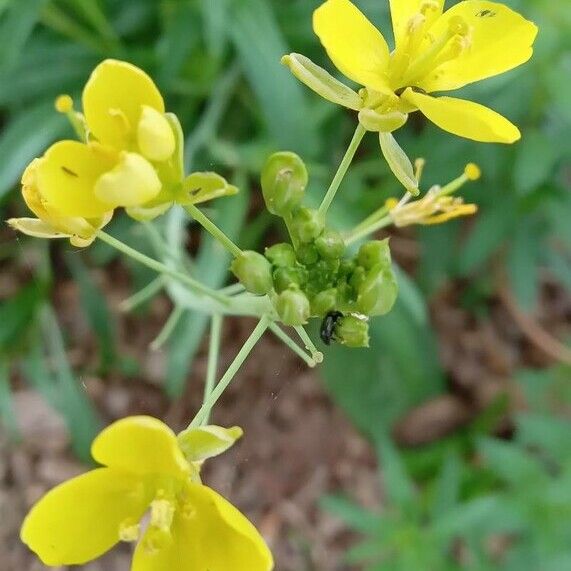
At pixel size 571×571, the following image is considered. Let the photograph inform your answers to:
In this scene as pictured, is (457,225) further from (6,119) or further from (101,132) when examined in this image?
(101,132)

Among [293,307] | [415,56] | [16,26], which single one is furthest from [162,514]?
[16,26]

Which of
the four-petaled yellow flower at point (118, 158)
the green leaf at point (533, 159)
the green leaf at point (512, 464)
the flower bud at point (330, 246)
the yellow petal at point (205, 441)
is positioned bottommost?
the green leaf at point (512, 464)

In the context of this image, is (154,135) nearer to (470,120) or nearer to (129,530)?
(470,120)

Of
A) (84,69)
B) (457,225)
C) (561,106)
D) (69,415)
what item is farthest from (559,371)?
(84,69)

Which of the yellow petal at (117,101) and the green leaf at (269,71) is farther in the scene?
the green leaf at (269,71)

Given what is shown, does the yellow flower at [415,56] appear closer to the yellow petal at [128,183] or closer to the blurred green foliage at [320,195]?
the yellow petal at [128,183]

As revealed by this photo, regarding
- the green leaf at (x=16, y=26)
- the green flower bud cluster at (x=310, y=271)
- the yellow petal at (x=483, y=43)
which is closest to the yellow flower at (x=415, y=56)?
the yellow petal at (x=483, y=43)

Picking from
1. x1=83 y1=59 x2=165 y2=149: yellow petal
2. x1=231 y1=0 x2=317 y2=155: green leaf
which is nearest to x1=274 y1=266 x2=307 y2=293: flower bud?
x1=83 y1=59 x2=165 y2=149: yellow petal

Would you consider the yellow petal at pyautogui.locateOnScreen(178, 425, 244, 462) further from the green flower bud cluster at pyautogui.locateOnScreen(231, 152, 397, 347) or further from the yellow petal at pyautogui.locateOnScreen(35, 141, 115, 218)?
the yellow petal at pyautogui.locateOnScreen(35, 141, 115, 218)
